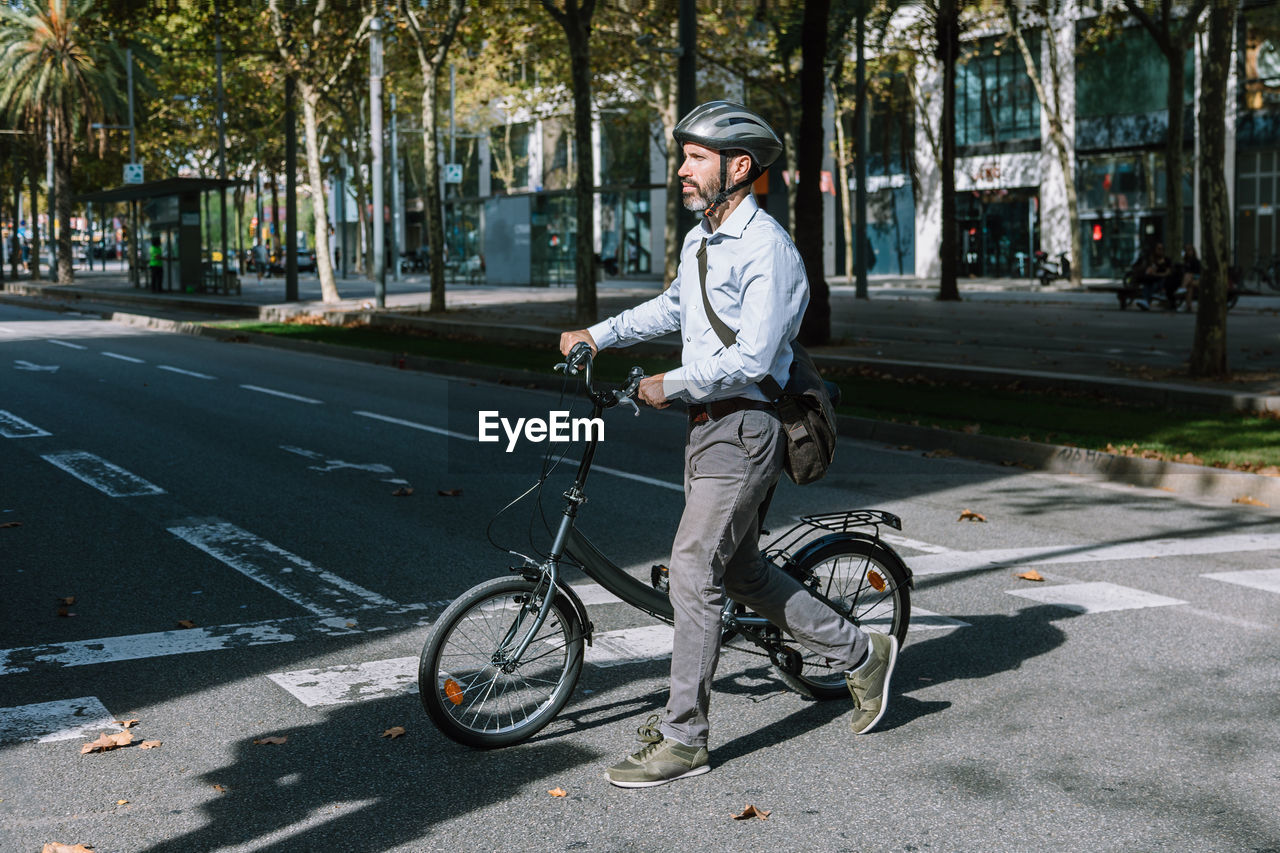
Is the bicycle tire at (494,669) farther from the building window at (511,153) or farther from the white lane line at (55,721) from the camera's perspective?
the building window at (511,153)

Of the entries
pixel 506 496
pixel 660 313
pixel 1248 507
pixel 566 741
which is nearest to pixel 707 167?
pixel 660 313

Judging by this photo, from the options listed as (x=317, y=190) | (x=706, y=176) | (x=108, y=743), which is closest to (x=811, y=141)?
(x=706, y=176)

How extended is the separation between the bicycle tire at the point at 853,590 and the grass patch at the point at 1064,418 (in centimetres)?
619

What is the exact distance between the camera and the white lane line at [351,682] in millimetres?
5191

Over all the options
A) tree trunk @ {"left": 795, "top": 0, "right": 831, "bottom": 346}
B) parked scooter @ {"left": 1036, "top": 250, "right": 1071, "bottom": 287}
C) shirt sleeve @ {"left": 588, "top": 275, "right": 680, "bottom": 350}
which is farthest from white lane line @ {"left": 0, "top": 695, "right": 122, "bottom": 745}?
parked scooter @ {"left": 1036, "top": 250, "right": 1071, "bottom": 287}

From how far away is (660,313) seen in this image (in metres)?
4.59

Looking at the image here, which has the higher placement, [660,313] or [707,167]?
[707,167]

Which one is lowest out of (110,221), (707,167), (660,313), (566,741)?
(566,741)

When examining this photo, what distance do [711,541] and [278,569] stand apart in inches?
144

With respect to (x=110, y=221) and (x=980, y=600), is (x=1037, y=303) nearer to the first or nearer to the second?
(x=980, y=600)

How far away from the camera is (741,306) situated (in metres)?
4.19

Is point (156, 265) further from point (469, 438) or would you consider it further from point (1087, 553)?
point (1087, 553)

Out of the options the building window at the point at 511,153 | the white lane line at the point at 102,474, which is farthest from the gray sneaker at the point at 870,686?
the building window at the point at 511,153

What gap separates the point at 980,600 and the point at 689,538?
2.91 m
